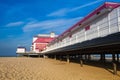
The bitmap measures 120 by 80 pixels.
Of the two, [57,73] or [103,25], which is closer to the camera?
[57,73]

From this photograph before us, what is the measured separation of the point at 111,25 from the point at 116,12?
99 cm

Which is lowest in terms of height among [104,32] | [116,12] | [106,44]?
[106,44]

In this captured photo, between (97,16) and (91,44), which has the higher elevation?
(97,16)

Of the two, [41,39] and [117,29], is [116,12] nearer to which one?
[117,29]

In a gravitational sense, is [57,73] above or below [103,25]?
below

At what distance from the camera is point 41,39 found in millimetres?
76250

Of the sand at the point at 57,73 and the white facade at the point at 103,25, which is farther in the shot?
the white facade at the point at 103,25

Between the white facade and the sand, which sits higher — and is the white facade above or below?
above

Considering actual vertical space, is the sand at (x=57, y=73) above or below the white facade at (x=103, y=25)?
below

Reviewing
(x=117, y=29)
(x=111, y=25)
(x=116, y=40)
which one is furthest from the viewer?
(x=111, y=25)

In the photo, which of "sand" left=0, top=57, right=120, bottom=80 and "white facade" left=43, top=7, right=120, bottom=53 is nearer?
"sand" left=0, top=57, right=120, bottom=80

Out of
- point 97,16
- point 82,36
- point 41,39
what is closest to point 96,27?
point 97,16

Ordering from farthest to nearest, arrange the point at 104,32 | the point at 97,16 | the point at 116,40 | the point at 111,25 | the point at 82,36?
the point at 82,36 < the point at 97,16 < the point at 104,32 < the point at 111,25 < the point at 116,40

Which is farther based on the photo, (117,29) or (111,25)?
(111,25)
